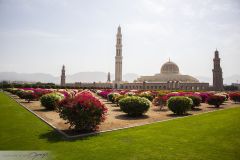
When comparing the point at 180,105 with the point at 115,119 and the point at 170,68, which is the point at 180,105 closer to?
the point at 115,119

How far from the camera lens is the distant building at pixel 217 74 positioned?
300 ft

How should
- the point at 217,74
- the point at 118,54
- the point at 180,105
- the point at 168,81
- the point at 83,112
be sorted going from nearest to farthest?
the point at 83,112 → the point at 180,105 → the point at 217,74 → the point at 168,81 → the point at 118,54

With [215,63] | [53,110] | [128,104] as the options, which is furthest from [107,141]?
[215,63]

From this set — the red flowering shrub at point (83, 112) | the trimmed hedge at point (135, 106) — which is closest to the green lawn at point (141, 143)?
the red flowering shrub at point (83, 112)

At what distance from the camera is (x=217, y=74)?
300 feet

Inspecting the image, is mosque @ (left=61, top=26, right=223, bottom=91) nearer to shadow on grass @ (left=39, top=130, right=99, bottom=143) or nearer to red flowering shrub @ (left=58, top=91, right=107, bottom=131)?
red flowering shrub @ (left=58, top=91, right=107, bottom=131)

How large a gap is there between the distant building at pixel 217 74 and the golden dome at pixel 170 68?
2878cm

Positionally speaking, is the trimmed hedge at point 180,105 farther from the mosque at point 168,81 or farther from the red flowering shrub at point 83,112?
the mosque at point 168,81

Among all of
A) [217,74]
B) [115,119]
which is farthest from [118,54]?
[115,119]

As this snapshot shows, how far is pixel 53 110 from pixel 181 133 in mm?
12821

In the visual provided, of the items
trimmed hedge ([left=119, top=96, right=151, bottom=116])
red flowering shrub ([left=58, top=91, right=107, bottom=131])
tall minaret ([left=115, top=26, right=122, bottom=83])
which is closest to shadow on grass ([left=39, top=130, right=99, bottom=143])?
red flowering shrub ([left=58, top=91, right=107, bottom=131])

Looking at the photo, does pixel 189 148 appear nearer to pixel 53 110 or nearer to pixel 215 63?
pixel 53 110

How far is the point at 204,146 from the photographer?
7.93m

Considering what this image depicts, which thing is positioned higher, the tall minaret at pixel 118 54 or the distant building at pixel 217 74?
the tall minaret at pixel 118 54
